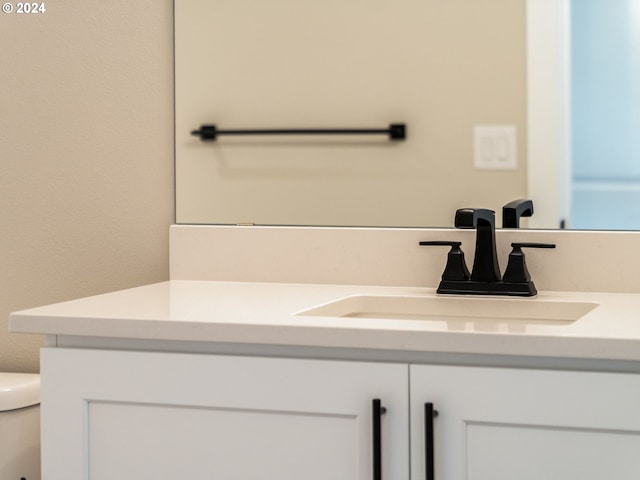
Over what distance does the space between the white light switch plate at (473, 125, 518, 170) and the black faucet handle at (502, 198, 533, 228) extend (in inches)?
3.0

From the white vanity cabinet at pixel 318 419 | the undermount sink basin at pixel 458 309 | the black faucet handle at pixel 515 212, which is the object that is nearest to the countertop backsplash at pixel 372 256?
the black faucet handle at pixel 515 212

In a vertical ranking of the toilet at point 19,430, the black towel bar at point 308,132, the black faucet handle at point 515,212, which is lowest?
the toilet at point 19,430

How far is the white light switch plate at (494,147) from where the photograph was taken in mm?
1813

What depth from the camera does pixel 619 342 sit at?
1225mm

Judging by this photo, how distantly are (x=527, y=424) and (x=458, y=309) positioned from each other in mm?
456

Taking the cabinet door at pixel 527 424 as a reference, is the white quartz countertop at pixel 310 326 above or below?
above

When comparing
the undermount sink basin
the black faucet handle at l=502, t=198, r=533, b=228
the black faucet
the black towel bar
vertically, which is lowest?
the undermount sink basin

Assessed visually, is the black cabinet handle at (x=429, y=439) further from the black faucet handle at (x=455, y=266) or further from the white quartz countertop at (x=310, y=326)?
the black faucet handle at (x=455, y=266)

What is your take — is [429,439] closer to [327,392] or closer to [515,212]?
[327,392]

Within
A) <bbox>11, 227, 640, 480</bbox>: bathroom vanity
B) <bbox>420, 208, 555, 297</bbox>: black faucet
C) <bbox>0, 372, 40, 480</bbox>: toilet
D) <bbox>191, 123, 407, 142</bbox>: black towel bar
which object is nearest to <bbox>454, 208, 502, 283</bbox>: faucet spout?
<bbox>420, 208, 555, 297</bbox>: black faucet

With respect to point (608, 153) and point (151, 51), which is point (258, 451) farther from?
point (151, 51)

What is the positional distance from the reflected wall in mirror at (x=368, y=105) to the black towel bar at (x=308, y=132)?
0.5 inches

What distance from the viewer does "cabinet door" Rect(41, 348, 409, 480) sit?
4.38 feet

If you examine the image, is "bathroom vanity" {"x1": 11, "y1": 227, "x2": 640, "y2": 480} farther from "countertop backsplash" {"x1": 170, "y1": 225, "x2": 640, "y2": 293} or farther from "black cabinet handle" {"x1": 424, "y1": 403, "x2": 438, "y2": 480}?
"countertop backsplash" {"x1": 170, "y1": 225, "x2": 640, "y2": 293}
